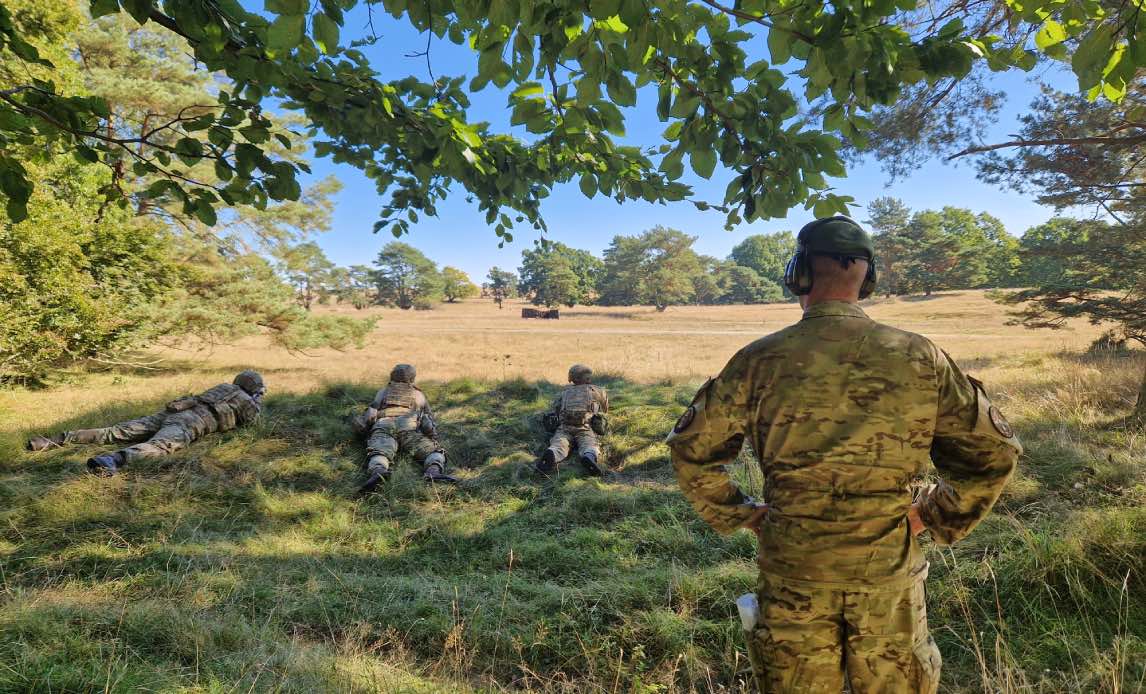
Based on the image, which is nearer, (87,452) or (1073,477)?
(1073,477)

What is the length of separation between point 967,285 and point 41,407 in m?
64.9

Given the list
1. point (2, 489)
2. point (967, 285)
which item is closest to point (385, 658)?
point (2, 489)

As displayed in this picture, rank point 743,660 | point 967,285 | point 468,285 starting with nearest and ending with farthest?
point 743,660 → point 967,285 → point 468,285

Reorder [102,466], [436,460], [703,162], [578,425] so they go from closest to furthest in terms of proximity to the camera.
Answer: [703,162], [102,466], [436,460], [578,425]

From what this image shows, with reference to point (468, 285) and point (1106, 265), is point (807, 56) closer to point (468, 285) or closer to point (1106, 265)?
point (1106, 265)

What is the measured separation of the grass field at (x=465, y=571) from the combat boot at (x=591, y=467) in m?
0.21

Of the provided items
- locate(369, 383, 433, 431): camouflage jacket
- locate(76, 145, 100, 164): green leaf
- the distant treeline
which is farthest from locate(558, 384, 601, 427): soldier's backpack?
the distant treeline

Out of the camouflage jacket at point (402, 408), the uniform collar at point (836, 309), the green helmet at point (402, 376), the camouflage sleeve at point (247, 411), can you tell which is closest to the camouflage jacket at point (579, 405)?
the camouflage jacket at point (402, 408)

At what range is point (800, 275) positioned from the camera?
5.73 ft

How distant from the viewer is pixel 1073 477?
421 centimetres

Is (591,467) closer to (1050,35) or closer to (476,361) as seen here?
(1050,35)

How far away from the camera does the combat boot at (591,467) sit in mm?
5855

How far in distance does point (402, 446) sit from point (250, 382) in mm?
2847

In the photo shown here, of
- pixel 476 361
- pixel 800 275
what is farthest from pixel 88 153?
pixel 476 361
